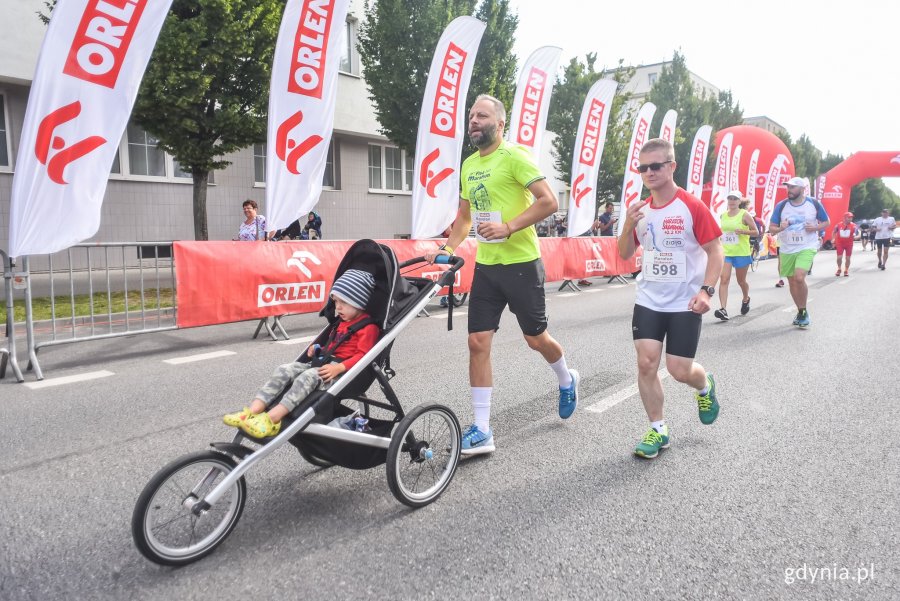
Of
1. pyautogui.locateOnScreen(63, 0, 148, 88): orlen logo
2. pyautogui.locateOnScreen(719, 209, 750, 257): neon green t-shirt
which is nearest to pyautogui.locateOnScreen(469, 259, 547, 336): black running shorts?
pyautogui.locateOnScreen(63, 0, 148, 88): orlen logo

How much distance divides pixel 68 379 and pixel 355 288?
4.00 meters

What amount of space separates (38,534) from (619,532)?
8.75ft

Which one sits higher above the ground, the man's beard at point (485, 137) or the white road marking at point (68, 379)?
the man's beard at point (485, 137)

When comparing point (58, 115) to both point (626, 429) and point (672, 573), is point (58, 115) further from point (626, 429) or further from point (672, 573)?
point (672, 573)

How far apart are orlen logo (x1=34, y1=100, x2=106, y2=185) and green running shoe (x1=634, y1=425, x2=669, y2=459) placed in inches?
224

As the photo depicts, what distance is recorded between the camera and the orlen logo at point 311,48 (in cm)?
845

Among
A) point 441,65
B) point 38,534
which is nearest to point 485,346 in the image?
point 38,534

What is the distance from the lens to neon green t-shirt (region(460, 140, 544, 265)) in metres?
3.76

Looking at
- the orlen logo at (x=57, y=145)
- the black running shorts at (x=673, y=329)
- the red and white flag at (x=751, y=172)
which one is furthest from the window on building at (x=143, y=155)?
the red and white flag at (x=751, y=172)

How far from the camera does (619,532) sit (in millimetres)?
2869

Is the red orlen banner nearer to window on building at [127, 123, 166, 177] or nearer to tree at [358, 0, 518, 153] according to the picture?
tree at [358, 0, 518, 153]

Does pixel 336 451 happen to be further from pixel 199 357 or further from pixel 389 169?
pixel 389 169

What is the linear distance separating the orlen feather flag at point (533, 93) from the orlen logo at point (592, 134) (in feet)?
6.27

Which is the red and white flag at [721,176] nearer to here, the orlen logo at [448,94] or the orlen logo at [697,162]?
the orlen logo at [697,162]
